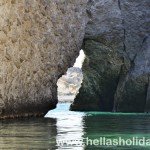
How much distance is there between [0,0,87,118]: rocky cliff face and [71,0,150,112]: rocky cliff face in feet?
15.9

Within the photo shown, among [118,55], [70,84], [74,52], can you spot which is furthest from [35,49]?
[70,84]

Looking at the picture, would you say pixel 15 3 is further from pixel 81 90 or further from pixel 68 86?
pixel 68 86

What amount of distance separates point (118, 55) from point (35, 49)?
406 inches

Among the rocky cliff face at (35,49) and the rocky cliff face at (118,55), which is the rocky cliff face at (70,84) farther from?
the rocky cliff face at (35,49)

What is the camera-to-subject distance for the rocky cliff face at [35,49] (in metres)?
19.5

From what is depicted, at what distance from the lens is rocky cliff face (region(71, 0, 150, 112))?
30.4m

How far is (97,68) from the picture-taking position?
105ft

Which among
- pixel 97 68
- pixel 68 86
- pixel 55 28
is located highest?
pixel 55 28

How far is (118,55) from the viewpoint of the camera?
102 ft

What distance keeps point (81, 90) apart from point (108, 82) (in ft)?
6.37

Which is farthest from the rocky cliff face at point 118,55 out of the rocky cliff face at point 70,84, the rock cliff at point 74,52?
the rocky cliff face at point 70,84

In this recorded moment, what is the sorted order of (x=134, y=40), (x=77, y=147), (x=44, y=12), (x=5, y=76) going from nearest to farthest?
(x=77, y=147)
(x=5, y=76)
(x=44, y=12)
(x=134, y=40)

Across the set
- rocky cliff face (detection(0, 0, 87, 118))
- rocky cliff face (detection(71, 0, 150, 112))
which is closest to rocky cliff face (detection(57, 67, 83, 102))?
rocky cliff face (detection(71, 0, 150, 112))

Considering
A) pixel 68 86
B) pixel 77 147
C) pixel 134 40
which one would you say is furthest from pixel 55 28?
pixel 68 86
